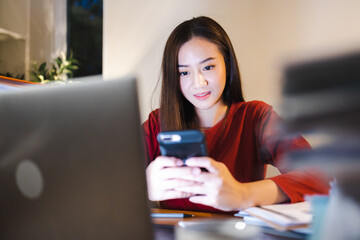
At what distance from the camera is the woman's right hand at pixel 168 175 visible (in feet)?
3.18

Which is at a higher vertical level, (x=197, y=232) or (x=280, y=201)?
(x=197, y=232)

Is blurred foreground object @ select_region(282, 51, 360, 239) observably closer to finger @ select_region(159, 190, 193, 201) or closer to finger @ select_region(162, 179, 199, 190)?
finger @ select_region(162, 179, 199, 190)

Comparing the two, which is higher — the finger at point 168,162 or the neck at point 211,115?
the neck at point 211,115

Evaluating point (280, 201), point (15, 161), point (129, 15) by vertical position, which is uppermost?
point (129, 15)

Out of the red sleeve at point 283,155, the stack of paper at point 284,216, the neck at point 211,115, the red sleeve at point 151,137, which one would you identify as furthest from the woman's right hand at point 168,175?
the neck at point 211,115

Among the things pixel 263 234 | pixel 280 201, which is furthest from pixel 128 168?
pixel 280 201

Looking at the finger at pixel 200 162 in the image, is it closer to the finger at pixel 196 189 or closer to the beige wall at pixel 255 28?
the finger at pixel 196 189

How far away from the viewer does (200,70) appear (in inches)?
66.3

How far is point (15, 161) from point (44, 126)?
9cm

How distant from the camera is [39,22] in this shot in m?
2.83

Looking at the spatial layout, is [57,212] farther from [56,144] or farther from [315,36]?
[315,36]

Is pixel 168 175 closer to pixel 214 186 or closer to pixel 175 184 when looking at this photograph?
pixel 175 184

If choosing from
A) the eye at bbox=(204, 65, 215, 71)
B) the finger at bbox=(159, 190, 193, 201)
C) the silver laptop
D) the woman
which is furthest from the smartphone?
the eye at bbox=(204, 65, 215, 71)

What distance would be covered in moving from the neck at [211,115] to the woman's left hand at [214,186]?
32.4 inches
